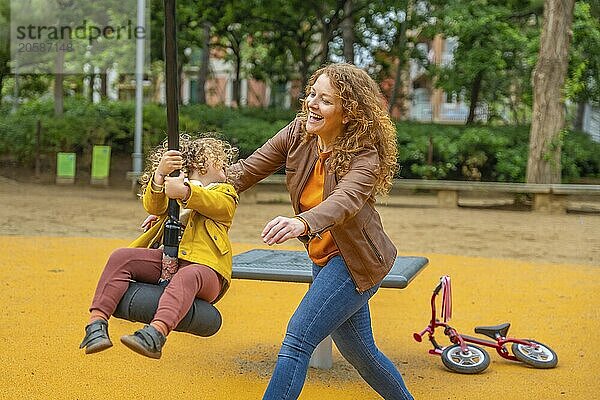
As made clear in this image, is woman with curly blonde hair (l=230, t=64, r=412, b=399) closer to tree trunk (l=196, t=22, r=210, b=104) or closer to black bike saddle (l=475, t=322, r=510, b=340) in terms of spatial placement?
black bike saddle (l=475, t=322, r=510, b=340)

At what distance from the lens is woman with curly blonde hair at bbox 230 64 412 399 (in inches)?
145

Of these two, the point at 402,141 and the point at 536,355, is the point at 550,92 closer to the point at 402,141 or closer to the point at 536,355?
the point at 402,141

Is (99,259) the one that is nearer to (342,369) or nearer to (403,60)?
(342,369)

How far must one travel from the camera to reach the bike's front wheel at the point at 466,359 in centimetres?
579

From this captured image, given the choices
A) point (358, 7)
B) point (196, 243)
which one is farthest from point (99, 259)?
point (358, 7)

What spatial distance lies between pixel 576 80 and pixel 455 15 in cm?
411

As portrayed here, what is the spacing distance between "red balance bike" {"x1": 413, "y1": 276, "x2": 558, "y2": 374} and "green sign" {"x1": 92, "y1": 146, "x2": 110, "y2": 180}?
55.5ft

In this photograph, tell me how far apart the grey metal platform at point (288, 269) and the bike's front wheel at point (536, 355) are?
833 mm

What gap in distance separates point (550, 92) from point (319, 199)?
1746cm

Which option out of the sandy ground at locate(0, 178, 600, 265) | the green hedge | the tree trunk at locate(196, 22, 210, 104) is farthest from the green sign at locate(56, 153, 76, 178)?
the tree trunk at locate(196, 22, 210, 104)

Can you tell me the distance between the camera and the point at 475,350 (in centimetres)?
595

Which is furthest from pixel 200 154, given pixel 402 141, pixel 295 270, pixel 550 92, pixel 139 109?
pixel 402 141

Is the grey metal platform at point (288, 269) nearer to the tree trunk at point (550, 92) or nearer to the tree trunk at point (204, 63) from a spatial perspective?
the tree trunk at point (550, 92)

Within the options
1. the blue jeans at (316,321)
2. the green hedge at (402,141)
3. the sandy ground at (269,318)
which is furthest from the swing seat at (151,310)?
the green hedge at (402,141)
